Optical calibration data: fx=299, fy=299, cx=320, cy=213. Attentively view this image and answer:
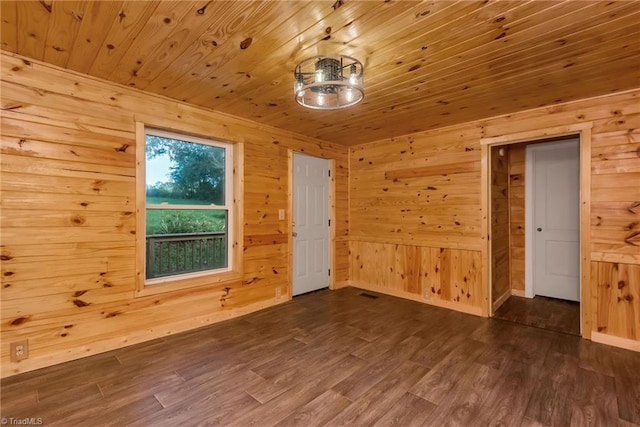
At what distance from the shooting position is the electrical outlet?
7.31ft

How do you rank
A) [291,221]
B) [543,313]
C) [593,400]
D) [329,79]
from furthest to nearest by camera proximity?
[291,221] → [543,313] → [329,79] → [593,400]

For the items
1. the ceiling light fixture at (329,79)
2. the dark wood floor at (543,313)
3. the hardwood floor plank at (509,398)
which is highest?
the ceiling light fixture at (329,79)

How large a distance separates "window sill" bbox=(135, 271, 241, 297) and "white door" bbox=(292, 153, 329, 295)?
1119mm

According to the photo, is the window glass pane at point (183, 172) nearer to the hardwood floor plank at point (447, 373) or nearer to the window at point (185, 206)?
the window at point (185, 206)

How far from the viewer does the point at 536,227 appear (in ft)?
14.6

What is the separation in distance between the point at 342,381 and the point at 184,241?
220 cm

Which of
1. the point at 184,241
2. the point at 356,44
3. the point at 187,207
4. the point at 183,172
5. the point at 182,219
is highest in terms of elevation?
the point at 356,44

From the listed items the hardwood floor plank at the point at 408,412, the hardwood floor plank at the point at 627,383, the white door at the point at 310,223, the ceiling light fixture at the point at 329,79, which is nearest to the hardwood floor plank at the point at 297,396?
the hardwood floor plank at the point at 408,412

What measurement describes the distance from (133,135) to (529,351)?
13.6 feet

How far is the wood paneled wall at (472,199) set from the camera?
9.07 ft

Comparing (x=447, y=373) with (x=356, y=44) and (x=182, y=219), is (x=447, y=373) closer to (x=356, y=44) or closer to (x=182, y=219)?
(x=356, y=44)

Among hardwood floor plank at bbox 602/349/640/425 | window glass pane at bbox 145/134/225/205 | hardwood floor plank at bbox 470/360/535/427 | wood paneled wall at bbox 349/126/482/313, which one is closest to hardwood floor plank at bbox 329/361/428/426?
hardwood floor plank at bbox 470/360/535/427

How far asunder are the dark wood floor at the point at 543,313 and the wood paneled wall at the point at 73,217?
365 cm

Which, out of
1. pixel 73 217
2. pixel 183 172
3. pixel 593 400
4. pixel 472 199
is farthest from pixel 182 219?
pixel 593 400
